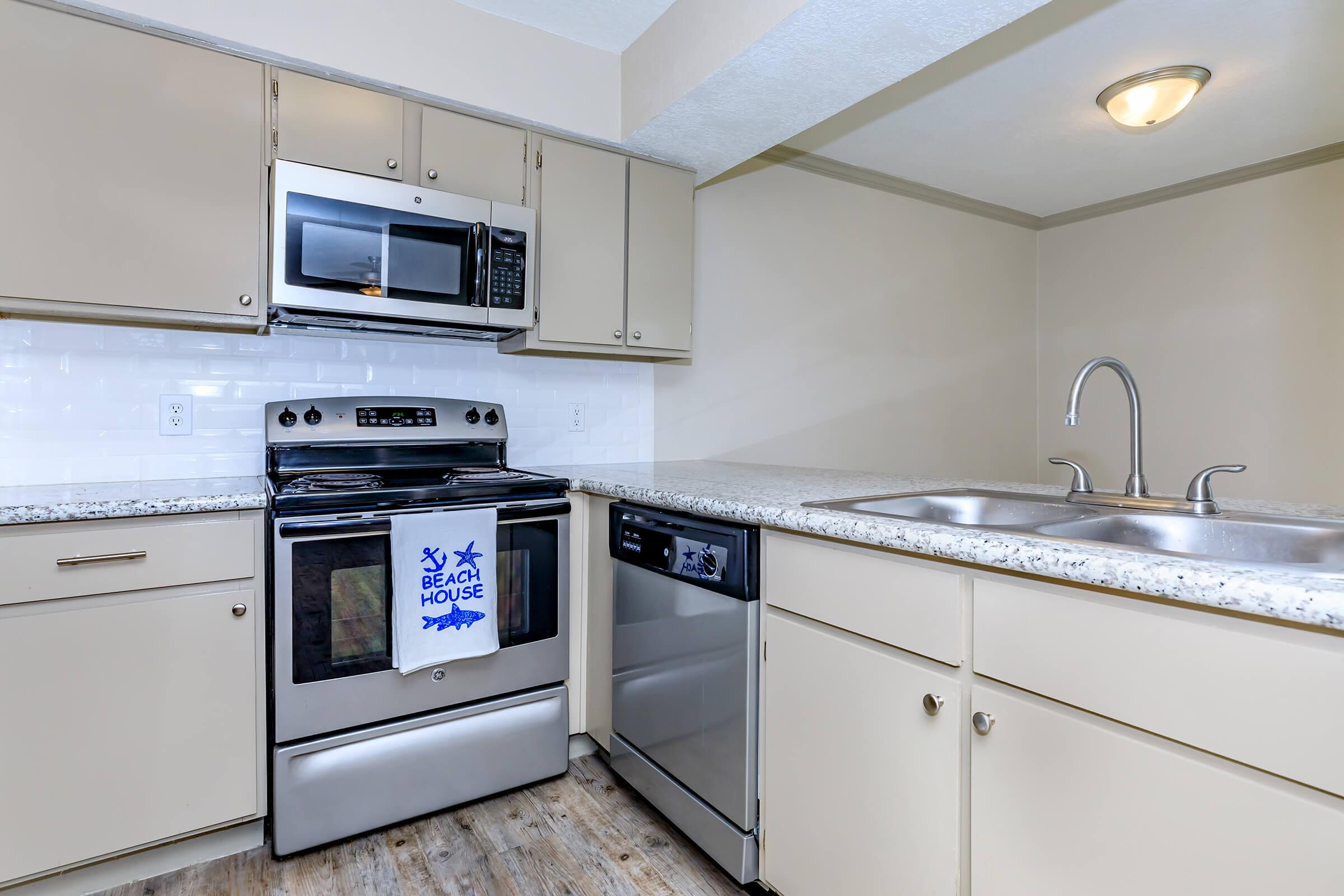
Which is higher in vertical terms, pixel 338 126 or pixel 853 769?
pixel 338 126

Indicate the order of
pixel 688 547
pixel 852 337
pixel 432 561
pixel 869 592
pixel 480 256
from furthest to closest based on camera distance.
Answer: pixel 852 337
pixel 480 256
pixel 432 561
pixel 688 547
pixel 869 592

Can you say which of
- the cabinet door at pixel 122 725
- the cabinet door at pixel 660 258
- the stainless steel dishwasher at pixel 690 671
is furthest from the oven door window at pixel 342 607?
the cabinet door at pixel 660 258

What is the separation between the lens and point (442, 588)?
1774 millimetres

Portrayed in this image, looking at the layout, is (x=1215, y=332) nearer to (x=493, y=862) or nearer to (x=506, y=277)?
(x=506, y=277)

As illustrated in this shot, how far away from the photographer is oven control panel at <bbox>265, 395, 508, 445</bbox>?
1.98m

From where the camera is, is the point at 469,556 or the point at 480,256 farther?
the point at 480,256

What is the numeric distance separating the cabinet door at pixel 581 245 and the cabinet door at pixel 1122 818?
173cm

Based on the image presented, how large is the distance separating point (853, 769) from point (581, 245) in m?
1.82

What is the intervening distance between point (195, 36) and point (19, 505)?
1242 millimetres

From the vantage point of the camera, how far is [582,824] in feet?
5.99

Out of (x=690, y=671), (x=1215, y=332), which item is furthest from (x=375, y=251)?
(x=1215, y=332)

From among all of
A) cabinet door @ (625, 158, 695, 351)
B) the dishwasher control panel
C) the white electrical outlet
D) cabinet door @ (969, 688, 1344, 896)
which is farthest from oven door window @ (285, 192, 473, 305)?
cabinet door @ (969, 688, 1344, 896)

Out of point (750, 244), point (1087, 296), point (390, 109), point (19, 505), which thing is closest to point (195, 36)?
point (390, 109)

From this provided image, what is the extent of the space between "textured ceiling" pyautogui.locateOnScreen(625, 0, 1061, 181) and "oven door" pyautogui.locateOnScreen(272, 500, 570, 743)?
1.35m
